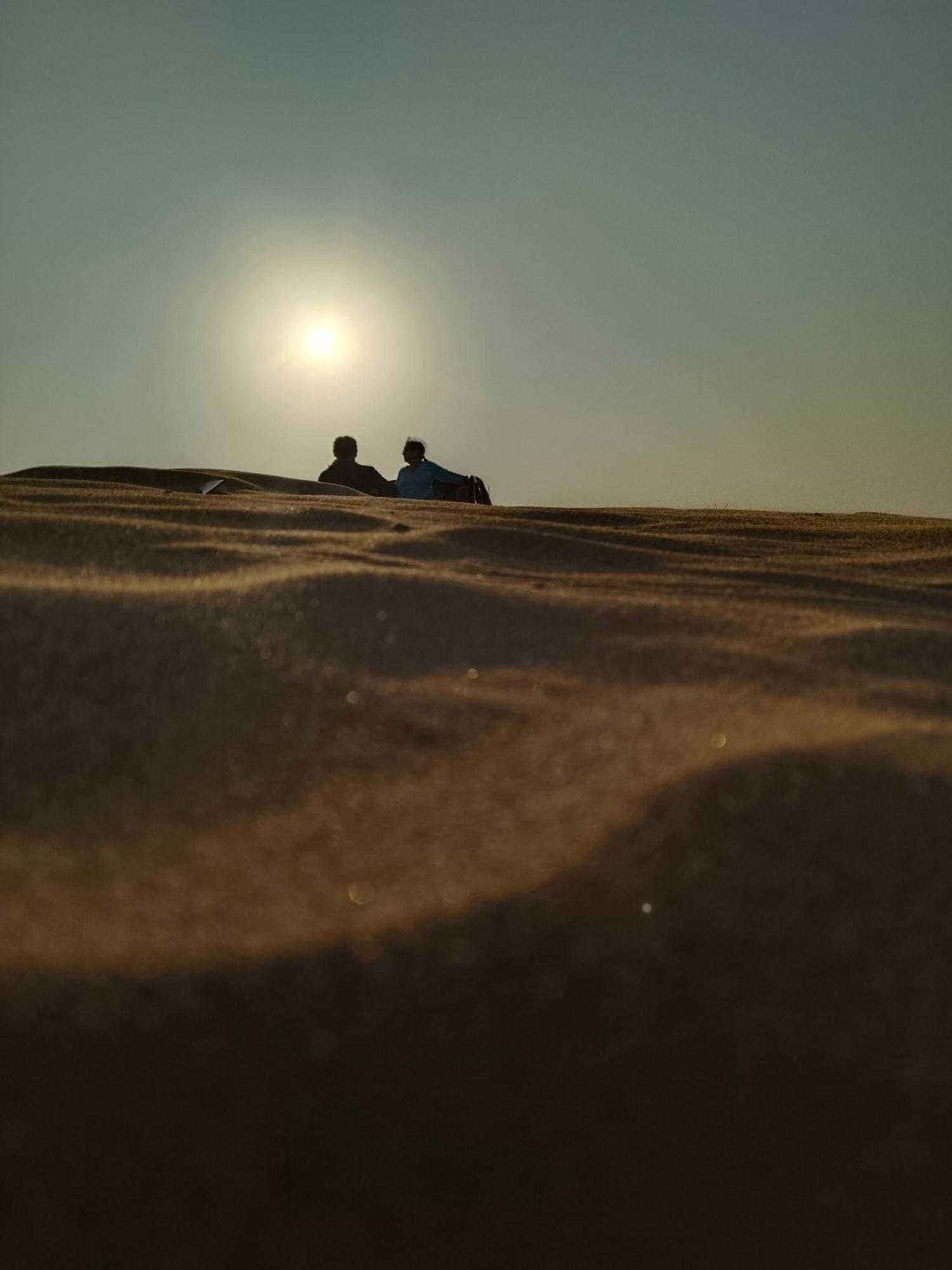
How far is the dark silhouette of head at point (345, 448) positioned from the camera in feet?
29.6

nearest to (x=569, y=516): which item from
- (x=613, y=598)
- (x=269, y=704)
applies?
(x=613, y=598)

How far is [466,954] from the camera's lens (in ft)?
2.20

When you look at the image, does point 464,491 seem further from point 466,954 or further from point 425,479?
point 466,954

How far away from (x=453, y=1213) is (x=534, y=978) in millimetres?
149

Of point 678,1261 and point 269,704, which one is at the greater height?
point 269,704

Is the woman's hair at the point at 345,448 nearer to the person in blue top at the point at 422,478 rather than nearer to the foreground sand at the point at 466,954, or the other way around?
the person in blue top at the point at 422,478

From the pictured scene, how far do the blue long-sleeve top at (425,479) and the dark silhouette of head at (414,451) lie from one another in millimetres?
169

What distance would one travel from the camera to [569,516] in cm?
347

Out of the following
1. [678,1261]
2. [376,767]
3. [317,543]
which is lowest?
[678,1261]

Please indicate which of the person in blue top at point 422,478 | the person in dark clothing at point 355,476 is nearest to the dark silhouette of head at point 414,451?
the person in blue top at point 422,478

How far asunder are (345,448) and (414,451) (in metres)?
2.15

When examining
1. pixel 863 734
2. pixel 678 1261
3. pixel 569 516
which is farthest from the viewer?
pixel 569 516

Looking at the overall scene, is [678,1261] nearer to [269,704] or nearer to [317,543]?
[269,704]

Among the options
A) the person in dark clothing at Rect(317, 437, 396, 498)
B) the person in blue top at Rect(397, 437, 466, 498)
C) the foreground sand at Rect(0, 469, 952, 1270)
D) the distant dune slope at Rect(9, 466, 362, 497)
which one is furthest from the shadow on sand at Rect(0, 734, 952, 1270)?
the person in dark clothing at Rect(317, 437, 396, 498)
